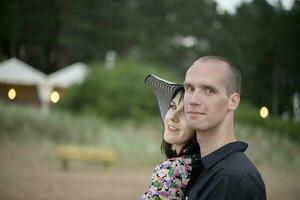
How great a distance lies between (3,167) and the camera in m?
11.8

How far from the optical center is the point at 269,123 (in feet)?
64.4

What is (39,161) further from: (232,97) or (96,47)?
(96,47)

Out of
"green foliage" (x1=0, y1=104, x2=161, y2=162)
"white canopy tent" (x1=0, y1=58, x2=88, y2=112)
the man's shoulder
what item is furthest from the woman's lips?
"white canopy tent" (x1=0, y1=58, x2=88, y2=112)

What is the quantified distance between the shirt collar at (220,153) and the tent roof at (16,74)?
74.0 ft

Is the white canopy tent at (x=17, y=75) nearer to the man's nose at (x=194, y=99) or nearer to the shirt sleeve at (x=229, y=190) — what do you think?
the man's nose at (x=194, y=99)

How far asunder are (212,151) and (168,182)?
30 centimetres

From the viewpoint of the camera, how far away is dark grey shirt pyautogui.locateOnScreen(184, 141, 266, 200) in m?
1.37

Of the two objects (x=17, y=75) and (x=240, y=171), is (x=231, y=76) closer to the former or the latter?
(x=240, y=171)

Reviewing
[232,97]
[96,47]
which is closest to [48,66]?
[96,47]

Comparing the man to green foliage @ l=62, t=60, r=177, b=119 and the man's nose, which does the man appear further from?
green foliage @ l=62, t=60, r=177, b=119

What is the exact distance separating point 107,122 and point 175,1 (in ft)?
70.1

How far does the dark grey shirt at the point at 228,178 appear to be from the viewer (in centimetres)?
137

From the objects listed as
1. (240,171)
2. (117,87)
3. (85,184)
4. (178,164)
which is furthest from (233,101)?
(117,87)

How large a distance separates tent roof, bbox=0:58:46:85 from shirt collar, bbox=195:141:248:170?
2255 centimetres
